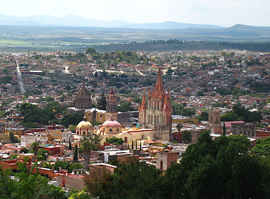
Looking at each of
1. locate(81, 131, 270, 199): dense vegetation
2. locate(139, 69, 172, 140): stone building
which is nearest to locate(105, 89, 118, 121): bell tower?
locate(139, 69, 172, 140): stone building

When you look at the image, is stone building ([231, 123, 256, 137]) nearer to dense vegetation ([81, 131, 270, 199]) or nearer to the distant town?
the distant town

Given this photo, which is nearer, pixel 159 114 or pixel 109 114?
pixel 159 114

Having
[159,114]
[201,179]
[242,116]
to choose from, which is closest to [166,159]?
[201,179]

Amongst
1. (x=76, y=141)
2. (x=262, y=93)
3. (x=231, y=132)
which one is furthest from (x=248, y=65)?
(x=76, y=141)

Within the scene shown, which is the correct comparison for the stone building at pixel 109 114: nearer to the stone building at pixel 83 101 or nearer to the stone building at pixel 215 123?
the stone building at pixel 83 101

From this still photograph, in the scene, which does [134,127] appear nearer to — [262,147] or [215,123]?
[215,123]

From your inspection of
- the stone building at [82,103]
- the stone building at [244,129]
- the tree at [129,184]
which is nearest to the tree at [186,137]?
the stone building at [244,129]

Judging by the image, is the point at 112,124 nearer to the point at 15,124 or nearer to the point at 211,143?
the point at 15,124
